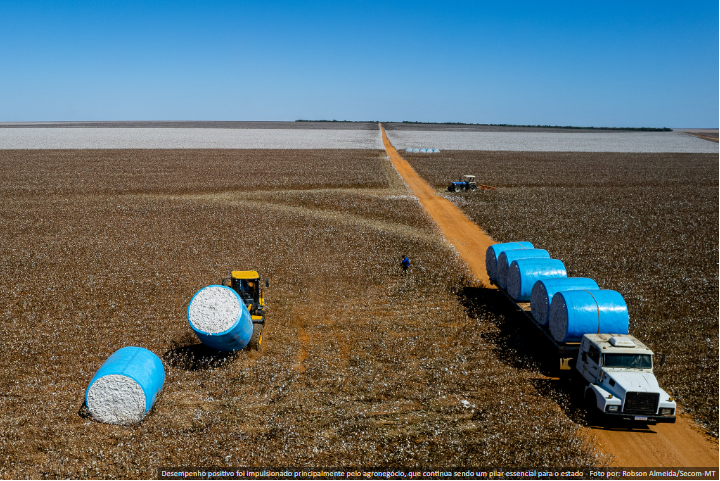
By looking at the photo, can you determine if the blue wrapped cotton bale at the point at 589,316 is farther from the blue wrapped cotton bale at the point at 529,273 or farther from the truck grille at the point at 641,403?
the blue wrapped cotton bale at the point at 529,273

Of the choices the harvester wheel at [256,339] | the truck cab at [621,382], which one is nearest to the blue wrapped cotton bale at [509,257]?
the truck cab at [621,382]

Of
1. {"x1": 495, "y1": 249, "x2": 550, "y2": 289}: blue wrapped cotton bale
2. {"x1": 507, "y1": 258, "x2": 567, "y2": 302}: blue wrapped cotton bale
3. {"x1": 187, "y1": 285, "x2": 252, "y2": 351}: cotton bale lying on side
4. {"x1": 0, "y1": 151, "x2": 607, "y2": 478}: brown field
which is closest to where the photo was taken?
{"x1": 0, "y1": 151, "x2": 607, "y2": 478}: brown field

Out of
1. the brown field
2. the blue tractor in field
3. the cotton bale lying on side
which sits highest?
the blue tractor in field

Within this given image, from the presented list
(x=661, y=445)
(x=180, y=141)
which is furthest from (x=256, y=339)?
(x=180, y=141)

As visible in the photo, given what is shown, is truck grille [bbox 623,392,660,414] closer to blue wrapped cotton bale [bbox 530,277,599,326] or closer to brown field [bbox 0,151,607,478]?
brown field [bbox 0,151,607,478]
